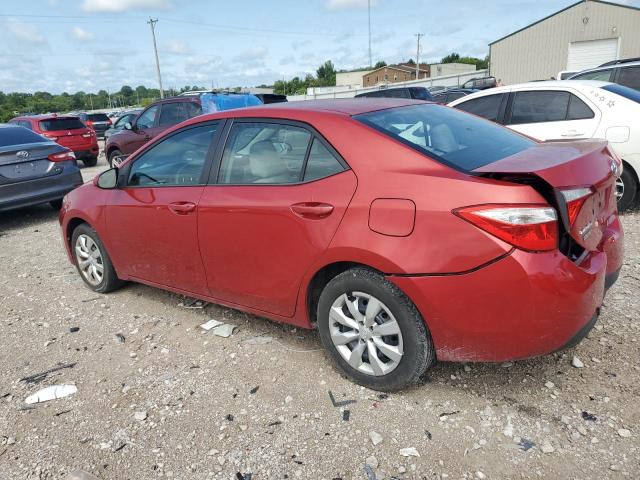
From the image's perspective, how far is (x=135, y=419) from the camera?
2838 millimetres

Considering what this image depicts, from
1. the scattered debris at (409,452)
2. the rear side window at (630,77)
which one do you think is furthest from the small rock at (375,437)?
the rear side window at (630,77)

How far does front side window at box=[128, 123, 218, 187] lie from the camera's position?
357 centimetres

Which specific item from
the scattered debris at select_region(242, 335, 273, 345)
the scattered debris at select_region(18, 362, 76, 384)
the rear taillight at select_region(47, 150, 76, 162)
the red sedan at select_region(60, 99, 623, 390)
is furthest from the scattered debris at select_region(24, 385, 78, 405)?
the rear taillight at select_region(47, 150, 76, 162)

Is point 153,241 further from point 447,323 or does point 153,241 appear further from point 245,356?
point 447,323

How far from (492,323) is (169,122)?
1016cm

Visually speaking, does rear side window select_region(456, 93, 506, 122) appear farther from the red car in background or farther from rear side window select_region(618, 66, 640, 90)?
the red car in background

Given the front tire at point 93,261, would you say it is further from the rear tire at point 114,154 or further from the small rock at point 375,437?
the rear tire at point 114,154

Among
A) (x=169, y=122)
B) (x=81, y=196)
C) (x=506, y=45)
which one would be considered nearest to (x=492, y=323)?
(x=81, y=196)

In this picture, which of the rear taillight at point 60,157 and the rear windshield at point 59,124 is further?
the rear windshield at point 59,124

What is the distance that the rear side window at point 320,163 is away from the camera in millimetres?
2830

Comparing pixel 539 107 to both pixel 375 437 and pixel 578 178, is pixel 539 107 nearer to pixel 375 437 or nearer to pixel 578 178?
pixel 578 178

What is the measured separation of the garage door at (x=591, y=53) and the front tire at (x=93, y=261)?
35.1 metres

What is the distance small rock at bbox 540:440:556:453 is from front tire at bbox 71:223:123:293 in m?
3.65

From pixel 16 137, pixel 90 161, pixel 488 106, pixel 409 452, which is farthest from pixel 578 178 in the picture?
pixel 90 161
